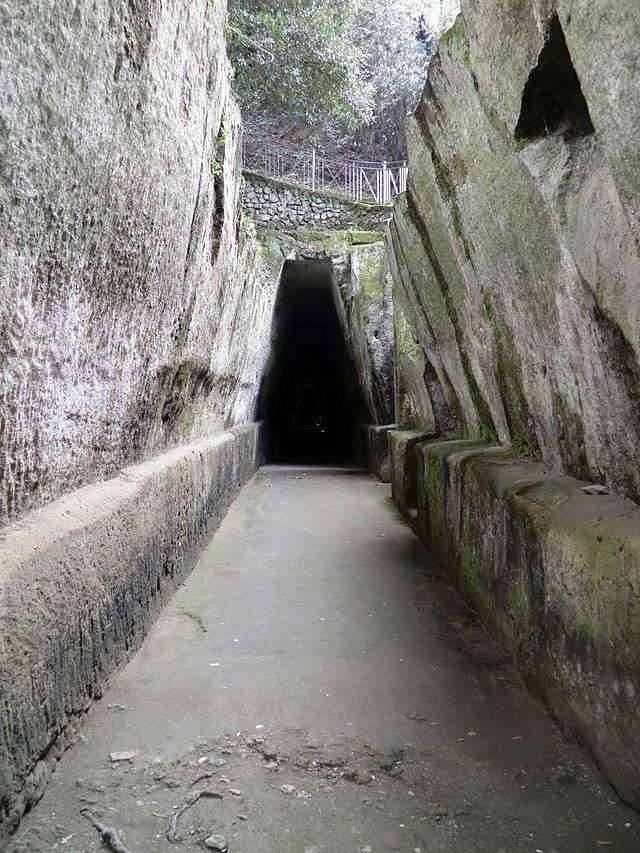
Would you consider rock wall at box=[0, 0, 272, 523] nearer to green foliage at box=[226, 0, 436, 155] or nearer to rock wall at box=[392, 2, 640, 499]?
rock wall at box=[392, 2, 640, 499]

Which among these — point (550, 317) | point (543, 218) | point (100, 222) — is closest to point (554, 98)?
point (543, 218)

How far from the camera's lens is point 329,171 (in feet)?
69.3

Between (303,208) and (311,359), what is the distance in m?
4.86

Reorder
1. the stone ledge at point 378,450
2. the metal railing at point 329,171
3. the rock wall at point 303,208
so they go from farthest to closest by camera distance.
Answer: the metal railing at point 329,171, the rock wall at point 303,208, the stone ledge at point 378,450

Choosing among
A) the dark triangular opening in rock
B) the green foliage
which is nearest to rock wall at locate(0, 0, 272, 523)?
the dark triangular opening in rock

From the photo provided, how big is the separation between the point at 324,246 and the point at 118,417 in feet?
27.0

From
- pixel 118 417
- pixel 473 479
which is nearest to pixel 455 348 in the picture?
pixel 473 479

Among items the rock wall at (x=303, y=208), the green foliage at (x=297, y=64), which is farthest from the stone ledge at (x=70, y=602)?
the rock wall at (x=303, y=208)

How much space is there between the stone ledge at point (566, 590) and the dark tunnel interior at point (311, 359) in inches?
304

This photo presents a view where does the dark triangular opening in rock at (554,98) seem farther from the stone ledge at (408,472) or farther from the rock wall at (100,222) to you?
the stone ledge at (408,472)

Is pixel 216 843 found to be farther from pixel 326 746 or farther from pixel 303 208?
pixel 303 208

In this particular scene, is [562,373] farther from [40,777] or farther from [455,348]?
[40,777]

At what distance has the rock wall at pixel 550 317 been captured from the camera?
1.68 meters

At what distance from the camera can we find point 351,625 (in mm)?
3236
